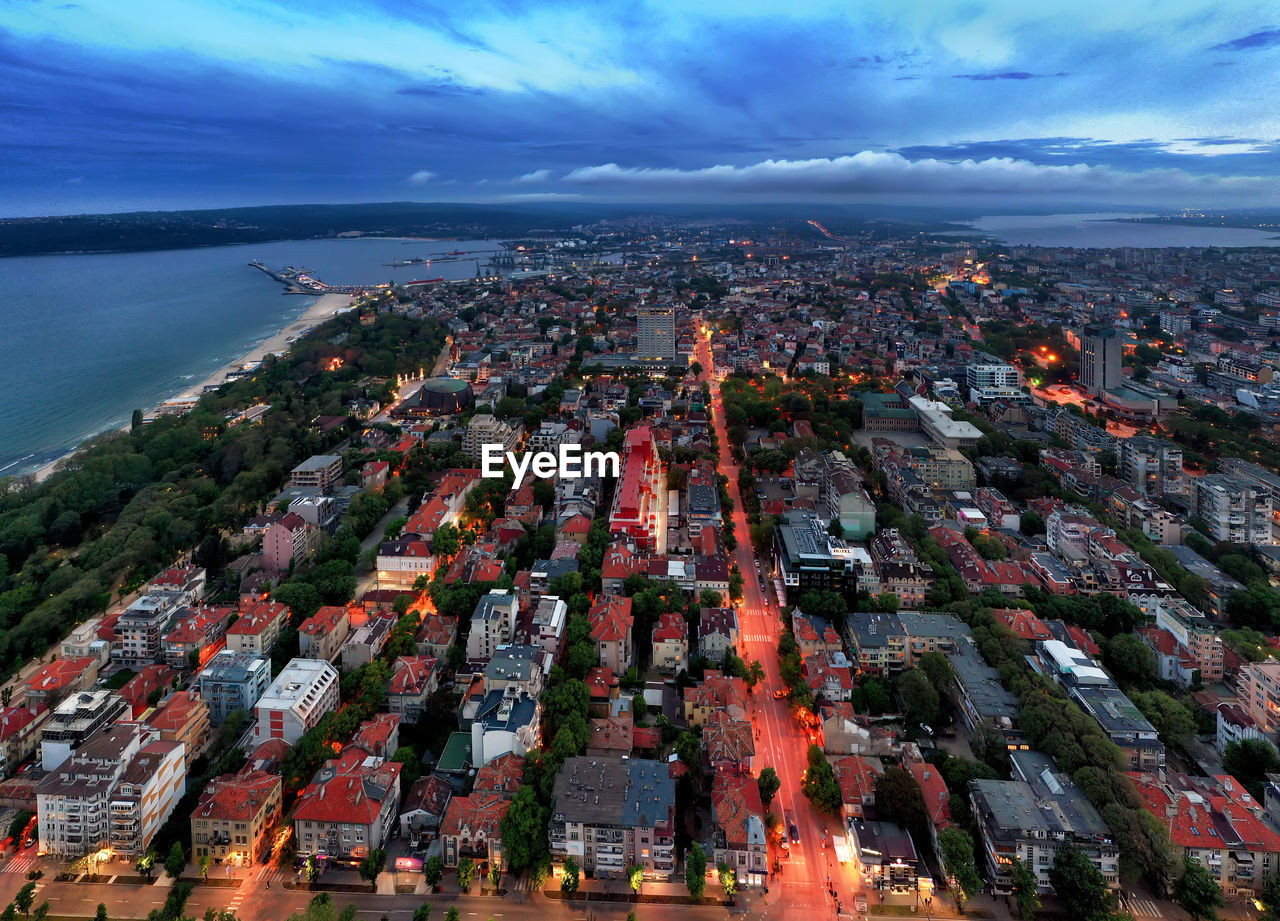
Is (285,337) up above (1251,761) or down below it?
above

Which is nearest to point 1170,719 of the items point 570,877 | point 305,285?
point 570,877

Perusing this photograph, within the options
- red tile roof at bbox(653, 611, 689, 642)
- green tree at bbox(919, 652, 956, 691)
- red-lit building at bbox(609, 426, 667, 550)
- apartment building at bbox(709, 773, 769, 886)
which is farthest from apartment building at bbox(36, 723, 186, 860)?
green tree at bbox(919, 652, 956, 691)

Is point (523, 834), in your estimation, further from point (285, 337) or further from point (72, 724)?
point (285, 337)

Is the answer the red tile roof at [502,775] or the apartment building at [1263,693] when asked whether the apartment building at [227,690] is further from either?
the apartment building at [1263,693]

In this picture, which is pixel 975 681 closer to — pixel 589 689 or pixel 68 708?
pixel 589 689

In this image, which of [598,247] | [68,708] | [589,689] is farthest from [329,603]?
[598,247]

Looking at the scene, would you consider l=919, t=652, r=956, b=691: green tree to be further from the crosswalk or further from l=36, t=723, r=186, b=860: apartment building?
the crosswalk
